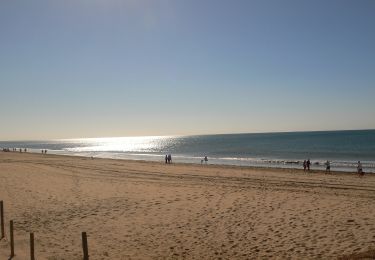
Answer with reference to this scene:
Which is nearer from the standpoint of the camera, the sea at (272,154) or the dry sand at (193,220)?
the dry sand at (193,220)

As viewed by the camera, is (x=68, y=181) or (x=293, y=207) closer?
(x=293, y=207)

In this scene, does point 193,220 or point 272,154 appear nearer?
point 193,220

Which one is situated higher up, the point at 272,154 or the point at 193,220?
the point at 272,154

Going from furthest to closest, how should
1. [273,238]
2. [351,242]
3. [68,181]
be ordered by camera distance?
1. [68,181]
2. [273,238]
3. [351,242]

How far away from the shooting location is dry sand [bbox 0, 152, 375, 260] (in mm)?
11359

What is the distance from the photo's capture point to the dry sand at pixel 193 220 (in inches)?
447

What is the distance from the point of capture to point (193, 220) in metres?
15.0

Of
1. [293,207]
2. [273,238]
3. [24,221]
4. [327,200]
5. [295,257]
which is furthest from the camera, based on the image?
[327,200]

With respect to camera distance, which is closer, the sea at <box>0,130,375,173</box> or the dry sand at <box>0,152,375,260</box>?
the dry sand at <box>0,152,375,260</box>

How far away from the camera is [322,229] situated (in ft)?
42.9

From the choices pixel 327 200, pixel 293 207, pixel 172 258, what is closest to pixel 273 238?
pixel 172 258

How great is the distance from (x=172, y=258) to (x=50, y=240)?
4.66 m

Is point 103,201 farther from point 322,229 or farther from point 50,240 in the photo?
point 322,229

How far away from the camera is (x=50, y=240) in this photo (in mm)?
12539
